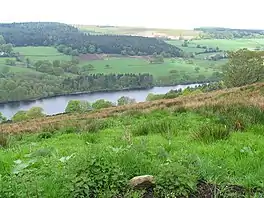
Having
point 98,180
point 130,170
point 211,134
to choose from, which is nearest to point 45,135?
point 211,134

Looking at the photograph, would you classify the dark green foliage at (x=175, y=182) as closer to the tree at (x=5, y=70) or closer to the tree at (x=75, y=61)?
the tree at (x=5, y=70)

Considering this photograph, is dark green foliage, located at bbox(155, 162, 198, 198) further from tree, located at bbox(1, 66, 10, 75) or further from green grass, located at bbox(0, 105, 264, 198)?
tree, located at bbox(1, 66, 10, 75)

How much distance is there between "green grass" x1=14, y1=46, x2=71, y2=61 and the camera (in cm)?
17112

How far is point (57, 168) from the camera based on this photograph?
5.47 metres

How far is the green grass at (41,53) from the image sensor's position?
561 ft

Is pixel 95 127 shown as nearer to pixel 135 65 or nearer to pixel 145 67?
pixel 145 67

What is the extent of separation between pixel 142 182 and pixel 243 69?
56929 mm

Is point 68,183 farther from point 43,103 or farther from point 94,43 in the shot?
point 94,43

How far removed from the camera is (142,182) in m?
4.85

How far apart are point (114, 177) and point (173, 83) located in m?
132

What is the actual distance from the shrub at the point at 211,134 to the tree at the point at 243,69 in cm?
5198

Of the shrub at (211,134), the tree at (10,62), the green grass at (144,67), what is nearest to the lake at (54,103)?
the green grass at (144,67)

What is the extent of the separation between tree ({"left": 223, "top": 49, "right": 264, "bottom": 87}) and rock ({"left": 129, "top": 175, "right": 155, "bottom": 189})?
182ft

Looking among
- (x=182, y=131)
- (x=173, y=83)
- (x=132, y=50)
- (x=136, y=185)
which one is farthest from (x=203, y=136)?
(x=132, y=50)
